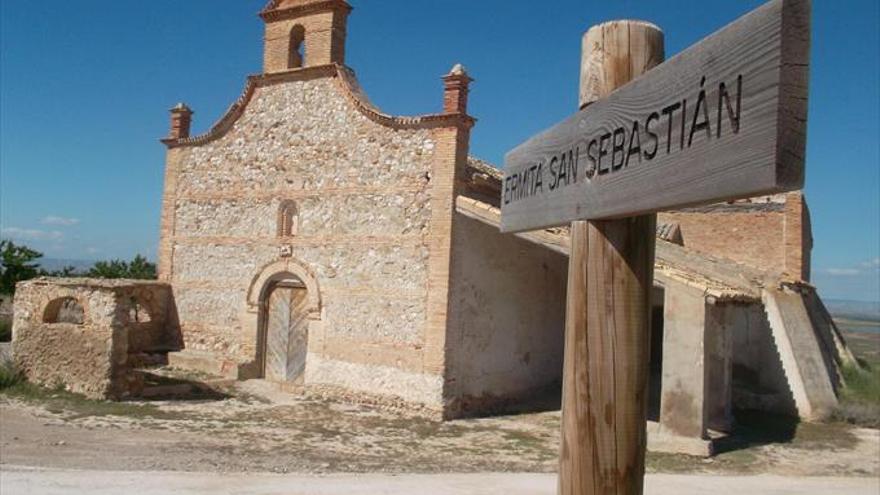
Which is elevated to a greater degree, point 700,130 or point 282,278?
point 700,130

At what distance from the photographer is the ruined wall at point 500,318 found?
1280cm

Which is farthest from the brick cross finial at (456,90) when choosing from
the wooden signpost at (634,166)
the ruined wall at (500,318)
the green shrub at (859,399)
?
the wooden signpost at (634,166)

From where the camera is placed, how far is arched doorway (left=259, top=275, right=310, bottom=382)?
14.6 m

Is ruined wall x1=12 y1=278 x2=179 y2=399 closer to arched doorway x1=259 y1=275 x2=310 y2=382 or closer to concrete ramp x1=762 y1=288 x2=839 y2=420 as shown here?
arched doorway x1=259 y1=275 x2=310 y2=382

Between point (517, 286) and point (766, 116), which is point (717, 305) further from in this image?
point (766, 116)

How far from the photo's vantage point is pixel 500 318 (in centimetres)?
1378

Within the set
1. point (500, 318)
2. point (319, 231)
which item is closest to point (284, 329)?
point (319, 231)

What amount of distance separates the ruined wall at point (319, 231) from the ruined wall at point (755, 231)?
25.3ft

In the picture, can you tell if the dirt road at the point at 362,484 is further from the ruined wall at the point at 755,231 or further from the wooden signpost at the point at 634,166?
the ruined wall at the point at 755,231

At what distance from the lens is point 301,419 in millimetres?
12055

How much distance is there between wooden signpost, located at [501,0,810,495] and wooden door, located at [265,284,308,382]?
12.6 m

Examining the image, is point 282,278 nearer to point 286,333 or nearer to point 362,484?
point 286,333

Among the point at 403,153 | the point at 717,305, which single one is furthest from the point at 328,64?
the point at 717,305

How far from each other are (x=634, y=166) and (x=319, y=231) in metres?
12.8
